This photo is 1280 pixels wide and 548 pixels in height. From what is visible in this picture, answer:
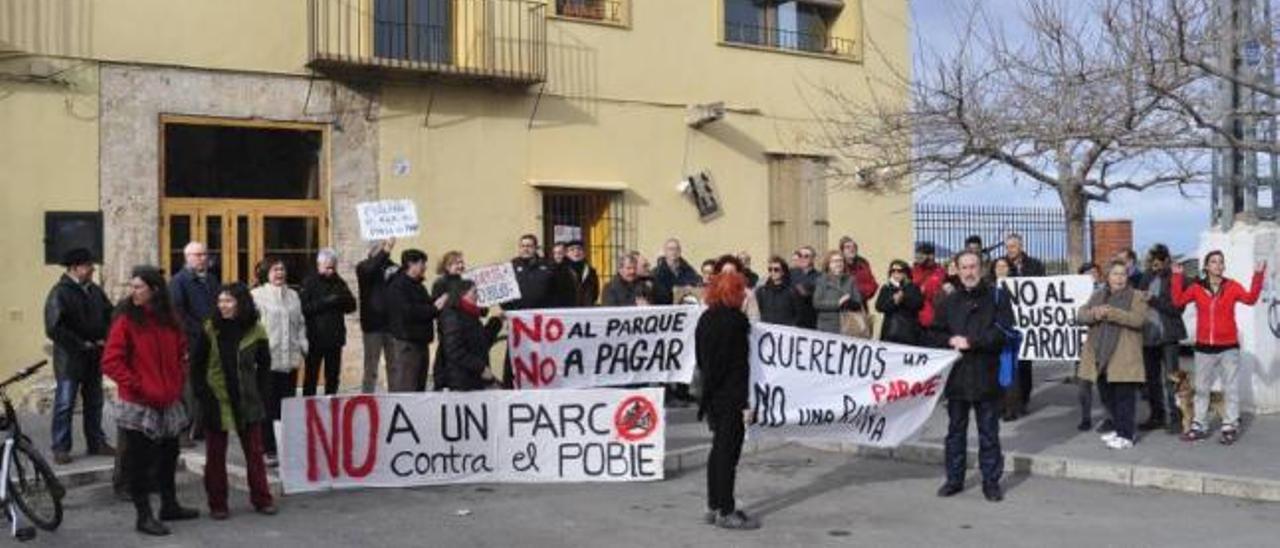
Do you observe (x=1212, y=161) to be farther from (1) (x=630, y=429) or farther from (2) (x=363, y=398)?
(2) (x=363, y=398)

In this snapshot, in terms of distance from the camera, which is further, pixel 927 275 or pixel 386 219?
pixel 927 275

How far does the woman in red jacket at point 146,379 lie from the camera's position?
8.65 metres

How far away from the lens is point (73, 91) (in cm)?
1505

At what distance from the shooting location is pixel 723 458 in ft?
29.9

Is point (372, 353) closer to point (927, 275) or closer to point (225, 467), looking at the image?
point (225, 467)

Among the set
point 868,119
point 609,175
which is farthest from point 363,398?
point 868,119

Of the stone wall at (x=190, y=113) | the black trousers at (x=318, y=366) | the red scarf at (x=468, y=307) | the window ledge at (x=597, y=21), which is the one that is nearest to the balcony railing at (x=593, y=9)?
the window ledge at (x=597, y=21)

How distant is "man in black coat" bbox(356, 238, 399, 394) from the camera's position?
12633 millimetres

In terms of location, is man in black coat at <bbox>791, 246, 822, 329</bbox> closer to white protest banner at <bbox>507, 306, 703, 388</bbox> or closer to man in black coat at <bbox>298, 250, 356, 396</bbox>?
white protest banner at <bbox>507, 306, 703, 388</bbox>

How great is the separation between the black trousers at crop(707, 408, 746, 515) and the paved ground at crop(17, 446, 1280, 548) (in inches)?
8.3

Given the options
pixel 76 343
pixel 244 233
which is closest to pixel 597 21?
pixel 244 233

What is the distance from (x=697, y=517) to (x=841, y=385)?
1.90 m

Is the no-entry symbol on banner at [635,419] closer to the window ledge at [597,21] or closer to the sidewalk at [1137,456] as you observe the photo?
the sidewalk at [1137,456]

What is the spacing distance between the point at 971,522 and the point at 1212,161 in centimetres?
769
